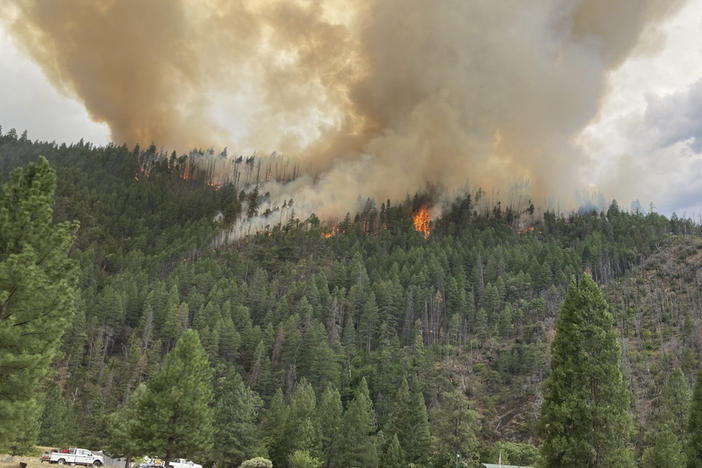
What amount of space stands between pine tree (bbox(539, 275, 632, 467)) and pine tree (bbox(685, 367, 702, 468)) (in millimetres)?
6432

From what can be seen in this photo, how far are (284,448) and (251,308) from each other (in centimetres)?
6523

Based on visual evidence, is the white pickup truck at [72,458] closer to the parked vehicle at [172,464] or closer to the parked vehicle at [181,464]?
the parked vehicle at [172,464]

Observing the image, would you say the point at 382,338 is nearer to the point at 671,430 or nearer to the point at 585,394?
the point at 671,430

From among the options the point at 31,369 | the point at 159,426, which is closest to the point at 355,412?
the point at 159,426

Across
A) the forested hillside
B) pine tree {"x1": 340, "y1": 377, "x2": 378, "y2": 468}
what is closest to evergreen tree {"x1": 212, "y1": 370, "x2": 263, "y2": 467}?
the forested hillside

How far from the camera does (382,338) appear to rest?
116875mm

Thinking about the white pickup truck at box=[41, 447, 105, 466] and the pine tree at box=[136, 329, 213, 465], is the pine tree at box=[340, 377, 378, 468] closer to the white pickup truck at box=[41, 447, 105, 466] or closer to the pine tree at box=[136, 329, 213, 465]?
the pine tree at box=[136, 329, 213, 465]

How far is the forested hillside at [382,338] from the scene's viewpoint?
66.4 m

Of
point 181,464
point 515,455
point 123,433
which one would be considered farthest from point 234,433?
point 515,455

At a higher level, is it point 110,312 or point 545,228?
point 545,228

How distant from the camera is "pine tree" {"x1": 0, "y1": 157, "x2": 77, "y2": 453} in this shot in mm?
17266

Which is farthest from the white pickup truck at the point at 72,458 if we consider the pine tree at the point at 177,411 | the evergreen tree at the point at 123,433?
the pine tree at the point at 177,411

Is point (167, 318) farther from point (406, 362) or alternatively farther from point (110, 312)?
point (406, 362)

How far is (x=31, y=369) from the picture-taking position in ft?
58.3
